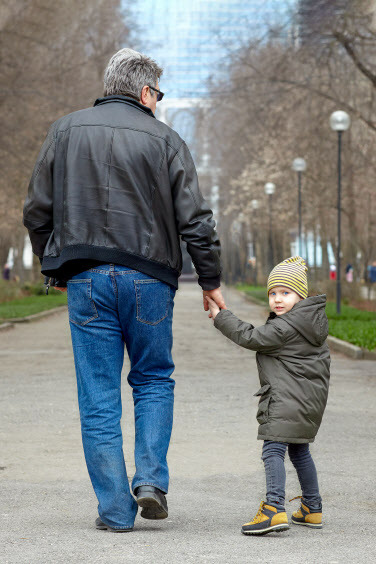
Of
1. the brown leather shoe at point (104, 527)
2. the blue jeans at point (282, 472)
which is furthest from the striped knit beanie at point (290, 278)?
the brown leather shoe at point (104, 527)

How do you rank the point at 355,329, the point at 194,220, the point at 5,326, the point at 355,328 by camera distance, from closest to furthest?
the point at 194,220, the point at 355,329, the point at 355,328, the point at 5,326

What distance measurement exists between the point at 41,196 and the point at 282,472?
5.25 ft

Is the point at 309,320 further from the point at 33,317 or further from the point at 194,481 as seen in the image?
the point at 33,317

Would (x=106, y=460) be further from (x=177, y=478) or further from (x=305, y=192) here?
(x=305, y=192)

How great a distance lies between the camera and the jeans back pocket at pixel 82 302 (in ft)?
15.1

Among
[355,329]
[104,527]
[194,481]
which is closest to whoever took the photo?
[104,527]

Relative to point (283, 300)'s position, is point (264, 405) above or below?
below

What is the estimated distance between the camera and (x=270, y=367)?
4703 millimetres

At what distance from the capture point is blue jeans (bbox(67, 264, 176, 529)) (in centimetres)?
454

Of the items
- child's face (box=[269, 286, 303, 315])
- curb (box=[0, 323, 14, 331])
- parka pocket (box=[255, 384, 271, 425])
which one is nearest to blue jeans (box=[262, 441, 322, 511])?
parka pocket (box=[255, 384, 271, 425])

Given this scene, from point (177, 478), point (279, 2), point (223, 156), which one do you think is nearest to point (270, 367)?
point (177, 478)

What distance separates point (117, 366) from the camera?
184 inches

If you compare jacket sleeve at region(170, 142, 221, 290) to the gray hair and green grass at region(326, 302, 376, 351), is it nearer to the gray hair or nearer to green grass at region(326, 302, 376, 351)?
the gray hair

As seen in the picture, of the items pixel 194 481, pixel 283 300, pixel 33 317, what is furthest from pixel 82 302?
pixel 33 317
